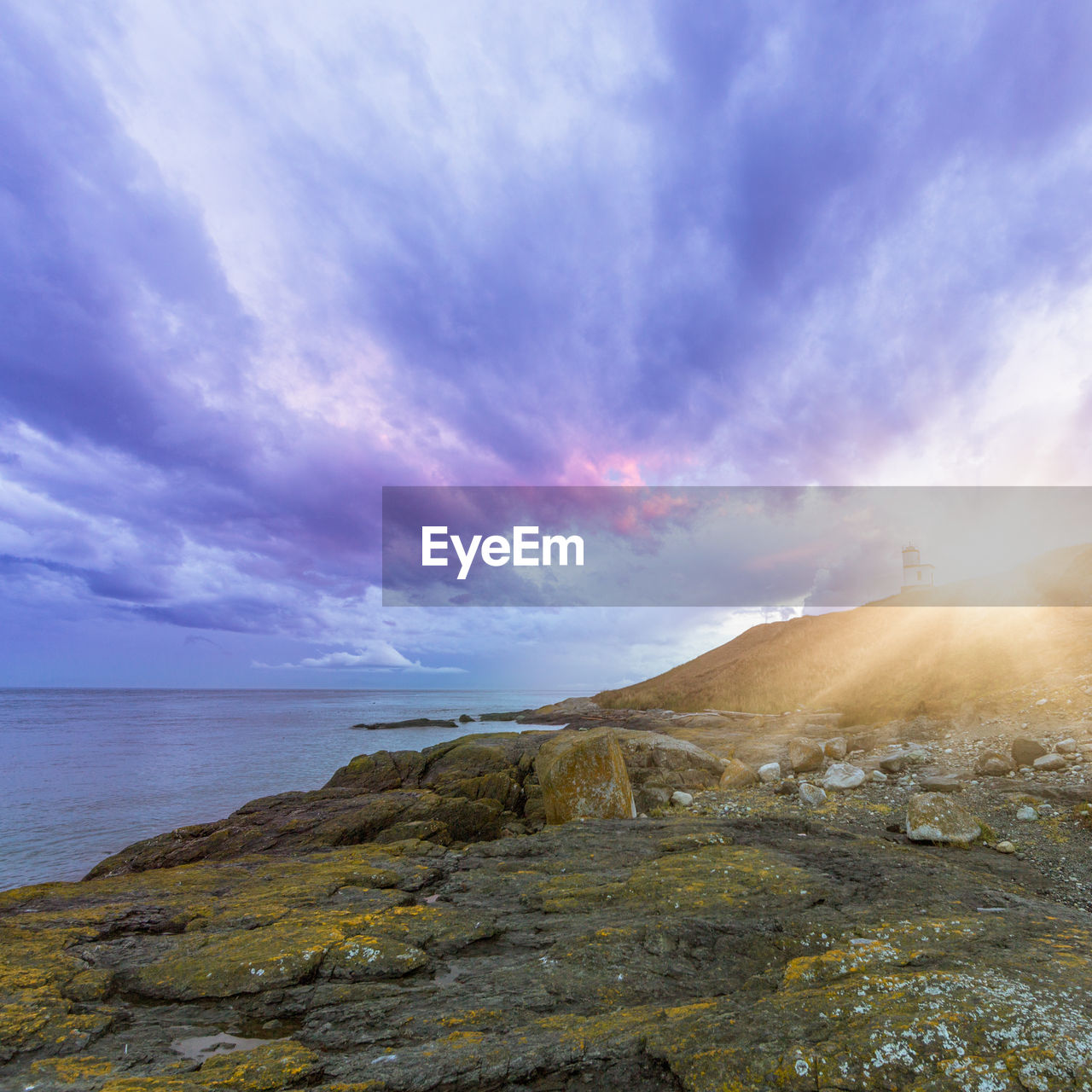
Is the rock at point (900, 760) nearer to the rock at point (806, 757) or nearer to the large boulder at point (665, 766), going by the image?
the rock at point (806, 757)

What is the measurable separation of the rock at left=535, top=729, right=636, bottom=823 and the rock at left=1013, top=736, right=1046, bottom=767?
29.0 feet

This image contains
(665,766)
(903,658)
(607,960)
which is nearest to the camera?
(607,960)

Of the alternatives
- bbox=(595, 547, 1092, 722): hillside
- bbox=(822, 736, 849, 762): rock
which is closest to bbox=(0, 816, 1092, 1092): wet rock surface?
bbox=(822, 736, 849, 762): rock

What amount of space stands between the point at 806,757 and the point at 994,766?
465cm

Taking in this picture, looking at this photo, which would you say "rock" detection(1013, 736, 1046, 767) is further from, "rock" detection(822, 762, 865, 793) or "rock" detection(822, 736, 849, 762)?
"rock" detection(822, 736, 849, 762)

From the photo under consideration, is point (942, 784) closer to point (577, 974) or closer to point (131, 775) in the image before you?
point (577, 974)

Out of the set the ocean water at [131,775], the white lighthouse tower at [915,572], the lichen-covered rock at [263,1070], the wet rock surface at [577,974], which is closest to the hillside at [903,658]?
the white lighthouse tower at [915,572]

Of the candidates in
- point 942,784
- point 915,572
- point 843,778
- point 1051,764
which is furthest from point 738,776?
point 915,572

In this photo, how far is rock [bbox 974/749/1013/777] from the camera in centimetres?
1243

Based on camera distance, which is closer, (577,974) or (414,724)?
(577,974)

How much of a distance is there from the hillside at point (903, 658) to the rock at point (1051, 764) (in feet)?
21.9

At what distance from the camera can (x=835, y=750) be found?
675 inches

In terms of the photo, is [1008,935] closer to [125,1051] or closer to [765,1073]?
[765,1073]

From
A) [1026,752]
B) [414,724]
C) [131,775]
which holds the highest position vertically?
[1026,752]
